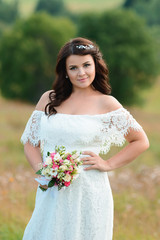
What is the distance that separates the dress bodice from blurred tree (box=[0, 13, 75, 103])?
3498cm

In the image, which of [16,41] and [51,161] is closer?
[51,161]

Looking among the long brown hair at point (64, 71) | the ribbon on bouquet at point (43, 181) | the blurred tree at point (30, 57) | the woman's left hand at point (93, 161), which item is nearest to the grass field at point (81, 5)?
the blurred tree at point (30, 57)

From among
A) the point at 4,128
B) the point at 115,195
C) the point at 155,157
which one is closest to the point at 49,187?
the point at 115,195

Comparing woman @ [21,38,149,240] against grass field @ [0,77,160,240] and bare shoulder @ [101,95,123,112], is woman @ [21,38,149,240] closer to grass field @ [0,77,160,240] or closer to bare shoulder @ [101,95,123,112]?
bare shoulder @ [101,95,123,112]

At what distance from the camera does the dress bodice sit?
10.9 feet

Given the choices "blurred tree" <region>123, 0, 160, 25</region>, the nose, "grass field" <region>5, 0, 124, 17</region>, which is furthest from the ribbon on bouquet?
"grass field" <region>5, 0, 124, 17</region>

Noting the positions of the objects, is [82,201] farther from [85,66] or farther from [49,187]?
[85,66]

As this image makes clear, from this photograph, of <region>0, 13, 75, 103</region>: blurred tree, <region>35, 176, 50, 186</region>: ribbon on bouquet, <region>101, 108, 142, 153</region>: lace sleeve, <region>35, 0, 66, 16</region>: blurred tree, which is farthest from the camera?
<region>35, 0, 66, 16</region>: blurred tree

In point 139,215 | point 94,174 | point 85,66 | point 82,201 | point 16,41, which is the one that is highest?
point 16,41

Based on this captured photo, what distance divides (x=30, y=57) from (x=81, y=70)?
117ft

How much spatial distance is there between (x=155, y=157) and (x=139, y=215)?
24.1 ft

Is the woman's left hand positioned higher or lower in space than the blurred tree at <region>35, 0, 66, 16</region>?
lower

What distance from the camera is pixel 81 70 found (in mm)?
3375

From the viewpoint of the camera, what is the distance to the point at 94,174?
3.41 meters
